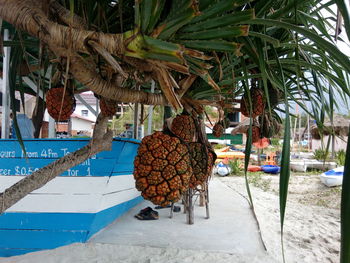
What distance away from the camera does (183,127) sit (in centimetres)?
122

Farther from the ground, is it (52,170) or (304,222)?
(52,170)

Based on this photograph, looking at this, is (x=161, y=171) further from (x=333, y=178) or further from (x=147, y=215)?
(x=333, y=178)

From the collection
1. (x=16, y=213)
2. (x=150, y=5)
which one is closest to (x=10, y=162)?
(x=16, y=213)

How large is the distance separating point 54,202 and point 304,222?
5.36m

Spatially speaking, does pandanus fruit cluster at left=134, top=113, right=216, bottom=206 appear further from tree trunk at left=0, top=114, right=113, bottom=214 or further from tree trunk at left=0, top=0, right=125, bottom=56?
→ tree trunk at left=0, top=0, right=125, bottom=56

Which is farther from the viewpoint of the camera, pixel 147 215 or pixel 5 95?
pixel 147 215

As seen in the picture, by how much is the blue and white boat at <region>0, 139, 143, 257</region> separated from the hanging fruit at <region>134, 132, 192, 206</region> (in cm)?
243

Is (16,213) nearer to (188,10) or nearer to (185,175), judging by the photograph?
(185,175)

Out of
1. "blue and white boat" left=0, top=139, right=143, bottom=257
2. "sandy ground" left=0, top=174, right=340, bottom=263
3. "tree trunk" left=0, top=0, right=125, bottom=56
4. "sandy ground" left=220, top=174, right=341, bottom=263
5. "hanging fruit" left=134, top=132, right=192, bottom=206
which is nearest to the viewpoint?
"tree trunk" left=0, top=0, right=125, bottom=56

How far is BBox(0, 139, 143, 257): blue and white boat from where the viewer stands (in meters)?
3.16

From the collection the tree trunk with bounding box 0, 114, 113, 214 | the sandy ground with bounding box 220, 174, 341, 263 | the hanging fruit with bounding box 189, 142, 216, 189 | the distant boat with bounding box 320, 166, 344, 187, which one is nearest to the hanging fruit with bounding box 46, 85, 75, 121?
the tree trunk with bounding box 0, 114, 113, 214

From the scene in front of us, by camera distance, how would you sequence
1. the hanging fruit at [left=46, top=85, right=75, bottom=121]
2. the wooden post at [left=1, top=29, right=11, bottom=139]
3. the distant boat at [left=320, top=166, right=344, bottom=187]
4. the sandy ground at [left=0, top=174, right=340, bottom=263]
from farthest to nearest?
the distant boat at [left=320, top=166, right=344, bottom=187]
the sandy ground at [left=0, top=174, right=340, bottom=263]
the wooden post at [left=1, top=29, right=11, bottom=139]
the hanging fruit at [left=46, top=85, right=75, bottom=121]

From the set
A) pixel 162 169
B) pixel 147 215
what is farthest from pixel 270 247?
pixel 162 169

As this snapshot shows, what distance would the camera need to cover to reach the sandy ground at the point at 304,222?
4305 mm
